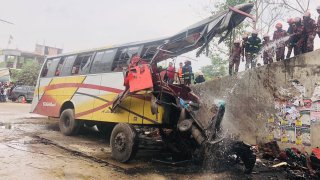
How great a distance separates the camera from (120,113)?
314 inches

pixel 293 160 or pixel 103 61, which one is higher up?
pixel 103 61

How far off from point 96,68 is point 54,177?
15.2 ft

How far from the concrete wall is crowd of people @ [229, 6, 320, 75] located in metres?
0.54

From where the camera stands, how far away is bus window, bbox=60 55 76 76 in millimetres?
10711

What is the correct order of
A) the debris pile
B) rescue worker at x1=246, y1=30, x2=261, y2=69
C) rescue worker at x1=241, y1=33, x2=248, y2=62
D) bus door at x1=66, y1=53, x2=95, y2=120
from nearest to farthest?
the debris pile
rescue worker at x1=246, y1=30, x2=261, y2=69
rescue worker at x1=241, y1=33, x2=248, y2=62
bus door at x1=66, y1=53, x2=95, y2=120

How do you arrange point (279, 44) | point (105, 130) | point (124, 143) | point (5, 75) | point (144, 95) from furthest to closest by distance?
1. point (5, 75)
2. point (105, 130)
3. point (279, 44)
4. point (144, 95)
5. point (124, 143)

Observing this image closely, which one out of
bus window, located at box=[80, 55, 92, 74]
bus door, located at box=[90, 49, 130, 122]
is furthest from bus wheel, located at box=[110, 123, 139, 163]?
bus window, located at box=[80, 55, 92, 74]

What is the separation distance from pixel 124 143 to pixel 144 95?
1.26m

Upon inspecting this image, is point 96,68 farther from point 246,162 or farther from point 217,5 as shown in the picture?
point 217,5

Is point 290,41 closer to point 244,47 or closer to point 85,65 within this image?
point 244,47

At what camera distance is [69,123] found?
10.2m

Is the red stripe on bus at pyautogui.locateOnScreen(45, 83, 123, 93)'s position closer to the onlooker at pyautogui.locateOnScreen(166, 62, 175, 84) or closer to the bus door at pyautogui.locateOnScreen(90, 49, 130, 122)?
the bus door at pyautogui.locateOnScreen(90, 49, 130, 122)

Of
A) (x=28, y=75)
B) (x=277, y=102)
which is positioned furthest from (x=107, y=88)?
(x=28, y=75)

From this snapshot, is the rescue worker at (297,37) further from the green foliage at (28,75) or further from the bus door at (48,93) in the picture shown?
the green foliage at (28,75)
